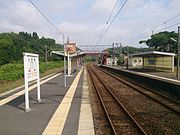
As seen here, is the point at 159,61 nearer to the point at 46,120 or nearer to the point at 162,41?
the point at 46,120

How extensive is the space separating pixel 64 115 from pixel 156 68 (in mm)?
43151

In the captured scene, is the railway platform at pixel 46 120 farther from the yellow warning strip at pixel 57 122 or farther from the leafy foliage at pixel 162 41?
the leafy foliage at pixel 162 41

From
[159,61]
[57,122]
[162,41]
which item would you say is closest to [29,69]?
[57,122]

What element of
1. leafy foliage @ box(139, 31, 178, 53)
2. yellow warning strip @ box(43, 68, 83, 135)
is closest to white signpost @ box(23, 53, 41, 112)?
yellow warning strip @ box(43, 68, 83, 135)

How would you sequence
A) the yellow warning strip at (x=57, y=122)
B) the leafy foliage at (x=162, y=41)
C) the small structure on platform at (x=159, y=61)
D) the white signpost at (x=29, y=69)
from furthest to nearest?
the leafy foliage at (x=162, y=41)
the small structure on platform at (x=159, y=61)
the white signpost at (x=29, y=69)
the yellow warning strip at (x=57, y=122)

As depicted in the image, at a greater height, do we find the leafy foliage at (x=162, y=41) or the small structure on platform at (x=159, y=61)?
the leafy foliage at (x=162, y=41)

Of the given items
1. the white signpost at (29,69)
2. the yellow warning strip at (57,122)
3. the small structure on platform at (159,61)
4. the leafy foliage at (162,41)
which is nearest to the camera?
the yellow warning strip at (57,122)

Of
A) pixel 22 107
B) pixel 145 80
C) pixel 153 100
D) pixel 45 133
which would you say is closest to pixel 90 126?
pixel 45 133

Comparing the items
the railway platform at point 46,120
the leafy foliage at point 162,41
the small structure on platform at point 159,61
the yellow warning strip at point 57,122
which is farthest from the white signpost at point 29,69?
the leafy foliage at point 162,41

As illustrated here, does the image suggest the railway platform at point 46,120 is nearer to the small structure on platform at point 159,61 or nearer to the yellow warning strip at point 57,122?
the yellow warning strip at point 57,122

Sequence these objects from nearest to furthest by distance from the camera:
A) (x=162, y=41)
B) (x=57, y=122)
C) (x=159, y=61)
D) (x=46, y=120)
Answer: (x=57, y=122) < (x=46, y=120) < (x=159, y=61) < (x=162, y=41)

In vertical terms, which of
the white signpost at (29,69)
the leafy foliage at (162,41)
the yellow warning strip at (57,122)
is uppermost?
the leafy foliage at (162,41)

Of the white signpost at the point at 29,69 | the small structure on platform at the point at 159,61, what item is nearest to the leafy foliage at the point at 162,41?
the small structure on platform at the point at 159,61

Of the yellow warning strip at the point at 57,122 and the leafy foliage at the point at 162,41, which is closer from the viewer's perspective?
the yellow warning strip at the point at 57,122
